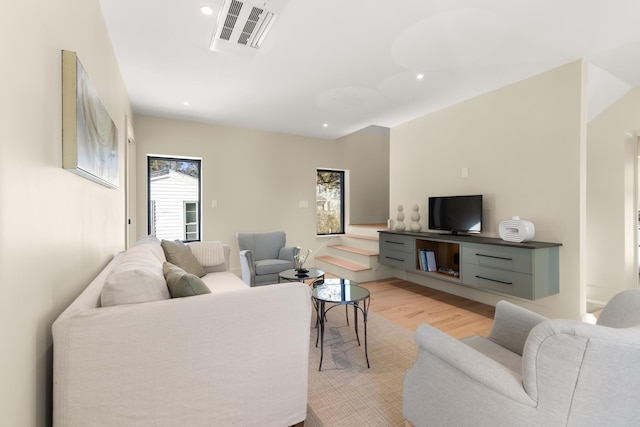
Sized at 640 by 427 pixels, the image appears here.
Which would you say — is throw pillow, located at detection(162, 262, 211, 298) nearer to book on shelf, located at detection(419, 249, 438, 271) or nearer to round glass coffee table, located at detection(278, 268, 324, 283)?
round glass coffee table, located at detection(278, 268, 324, 283)

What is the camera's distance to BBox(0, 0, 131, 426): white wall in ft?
2.81

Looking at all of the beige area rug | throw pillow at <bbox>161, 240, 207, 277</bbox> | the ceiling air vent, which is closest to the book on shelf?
the beige area rug

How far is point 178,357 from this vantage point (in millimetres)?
1229

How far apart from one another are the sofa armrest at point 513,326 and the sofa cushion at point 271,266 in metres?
2.78

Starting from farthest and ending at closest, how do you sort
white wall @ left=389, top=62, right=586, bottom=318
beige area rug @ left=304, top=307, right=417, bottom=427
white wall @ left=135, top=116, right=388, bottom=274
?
white wall @ left=135, top=116, right=388, bottom=274 → white wall @ left=389, top=62, right=586, bottom=318 → beige area rug @ left=304, top=307, right=417, bottom=427

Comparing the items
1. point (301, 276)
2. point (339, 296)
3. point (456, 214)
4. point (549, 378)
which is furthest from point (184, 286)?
point (456, 214)

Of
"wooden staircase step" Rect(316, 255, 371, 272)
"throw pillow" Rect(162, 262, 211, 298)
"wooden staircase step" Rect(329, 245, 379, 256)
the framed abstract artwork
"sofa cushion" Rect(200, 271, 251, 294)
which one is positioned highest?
the framed abstract artwork

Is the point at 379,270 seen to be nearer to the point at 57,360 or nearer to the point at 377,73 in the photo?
the point at 377,73

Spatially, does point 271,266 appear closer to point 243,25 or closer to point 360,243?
point 360,243

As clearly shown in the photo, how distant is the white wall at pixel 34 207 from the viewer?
86 cm

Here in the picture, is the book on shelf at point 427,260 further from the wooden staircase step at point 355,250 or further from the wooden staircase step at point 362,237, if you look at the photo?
the wooden staircase step at point 362,237

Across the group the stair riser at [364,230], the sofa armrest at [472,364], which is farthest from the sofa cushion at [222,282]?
the stair riser at [364,230]

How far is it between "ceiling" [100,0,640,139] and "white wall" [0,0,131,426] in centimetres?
102

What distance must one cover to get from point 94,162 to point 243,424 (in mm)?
1620
